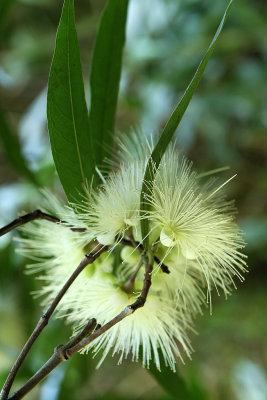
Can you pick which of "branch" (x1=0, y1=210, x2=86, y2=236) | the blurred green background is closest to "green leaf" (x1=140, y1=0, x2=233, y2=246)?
"branch" (x1=0, y1=210, x2=86, y2=236)

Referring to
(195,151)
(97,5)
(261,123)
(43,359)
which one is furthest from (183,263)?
(97,5)

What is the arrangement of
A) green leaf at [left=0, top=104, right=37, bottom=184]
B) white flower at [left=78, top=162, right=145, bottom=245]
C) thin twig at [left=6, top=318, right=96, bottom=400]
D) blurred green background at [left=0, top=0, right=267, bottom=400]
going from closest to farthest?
1. thin twig at [left=6, top=318, right=96, bottom=400]
2. white flower at [left=78, top=162, right=145, bottom=245]
3. green leaf at [left=0, top=104, right=37, bottom=184]
4. blurred green background at [left=0, top=0, right=267, bottom=400]

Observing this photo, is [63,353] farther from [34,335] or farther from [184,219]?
[184,219]

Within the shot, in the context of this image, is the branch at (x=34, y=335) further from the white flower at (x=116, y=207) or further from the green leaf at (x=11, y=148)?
the green leaf at (x=11, y=148)

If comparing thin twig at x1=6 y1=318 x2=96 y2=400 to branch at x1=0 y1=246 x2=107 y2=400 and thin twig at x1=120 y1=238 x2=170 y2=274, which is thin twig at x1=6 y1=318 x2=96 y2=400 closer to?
branch at x1=0 y1=246 x2=107 y2=400

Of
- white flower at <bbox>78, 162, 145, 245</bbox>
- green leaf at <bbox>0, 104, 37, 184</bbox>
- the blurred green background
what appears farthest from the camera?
the blurred green background

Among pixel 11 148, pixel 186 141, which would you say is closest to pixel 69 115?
pixel 11 148

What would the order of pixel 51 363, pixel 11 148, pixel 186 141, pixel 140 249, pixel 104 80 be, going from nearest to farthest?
1. pixel 51 363
2. pixel 140 249
3. pixel 104 80
4. pixel 11 148
5. pixel 186 141
